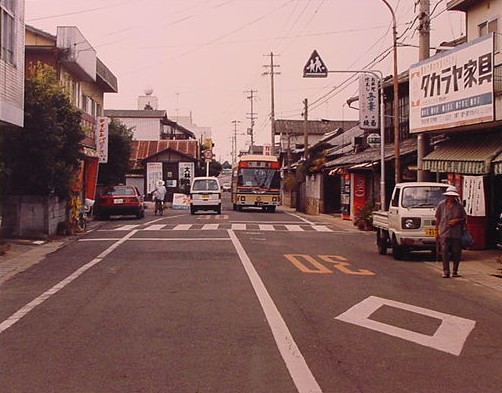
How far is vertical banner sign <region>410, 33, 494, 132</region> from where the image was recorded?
57.7 ft

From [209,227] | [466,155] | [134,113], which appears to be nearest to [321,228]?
[209,227]

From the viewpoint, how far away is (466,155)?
1931 cm

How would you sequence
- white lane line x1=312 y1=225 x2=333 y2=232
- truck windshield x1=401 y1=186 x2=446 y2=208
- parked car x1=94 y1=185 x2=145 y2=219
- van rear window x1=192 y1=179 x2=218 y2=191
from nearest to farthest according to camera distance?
truck windshield x1=401 y1=186 x2=446 y2=208 < white lane line x1=312 y1=225 x2=333 y2=232 < parked car x1=94 y1=185 x2=145 y2=219 < van rear window x1=192 y1=179 x2=218 y2=191

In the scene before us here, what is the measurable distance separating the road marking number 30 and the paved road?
0.07 m

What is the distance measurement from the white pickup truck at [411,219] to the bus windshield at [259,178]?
24.3 m

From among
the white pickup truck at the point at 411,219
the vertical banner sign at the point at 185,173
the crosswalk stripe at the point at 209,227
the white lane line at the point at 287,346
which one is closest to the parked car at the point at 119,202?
the crosswalk stripe at the point at 209,227

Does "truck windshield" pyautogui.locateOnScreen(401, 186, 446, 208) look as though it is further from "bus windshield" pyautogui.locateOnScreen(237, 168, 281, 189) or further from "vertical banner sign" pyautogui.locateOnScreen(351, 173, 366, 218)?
"bus windshield" pyautogui.locateOnScreen(237, 168, 281, 189)

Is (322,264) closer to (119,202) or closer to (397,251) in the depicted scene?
(397,251)

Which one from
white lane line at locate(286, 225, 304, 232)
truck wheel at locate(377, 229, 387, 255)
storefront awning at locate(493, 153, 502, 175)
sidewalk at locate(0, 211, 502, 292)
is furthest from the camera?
white lane line at locate(286, 225, 304, 232)

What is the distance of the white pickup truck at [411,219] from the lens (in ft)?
56.3

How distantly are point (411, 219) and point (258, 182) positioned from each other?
2639 centimetres

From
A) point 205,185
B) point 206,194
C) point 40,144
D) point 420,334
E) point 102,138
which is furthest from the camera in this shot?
point 205,185

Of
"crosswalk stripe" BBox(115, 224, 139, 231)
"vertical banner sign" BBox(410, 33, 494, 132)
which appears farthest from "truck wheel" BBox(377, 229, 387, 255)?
"crosswalk stripe" BBox(115, 224, 139, 231)

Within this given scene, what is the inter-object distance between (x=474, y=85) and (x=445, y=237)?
5.46m
